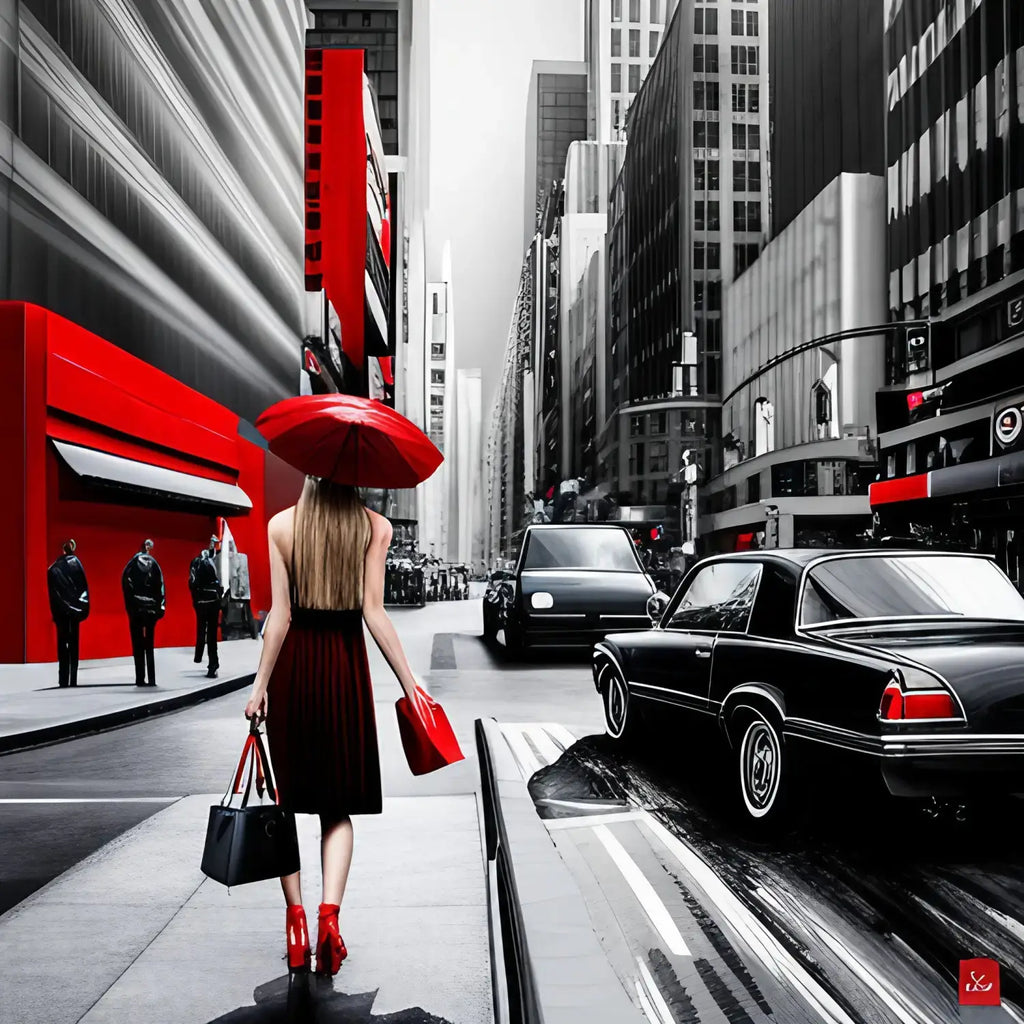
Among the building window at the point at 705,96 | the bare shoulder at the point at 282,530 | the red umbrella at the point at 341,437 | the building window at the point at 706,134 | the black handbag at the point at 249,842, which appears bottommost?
the black handbag at the point at 249,842

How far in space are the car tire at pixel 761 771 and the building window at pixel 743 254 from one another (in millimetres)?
84898

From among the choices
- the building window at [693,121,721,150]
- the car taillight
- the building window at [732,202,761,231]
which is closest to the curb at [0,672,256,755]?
the car taillight

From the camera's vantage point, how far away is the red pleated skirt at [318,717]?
3756 millimetres

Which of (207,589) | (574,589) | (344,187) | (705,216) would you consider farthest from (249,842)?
(705,216)

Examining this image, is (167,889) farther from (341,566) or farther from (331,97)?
(331,97)

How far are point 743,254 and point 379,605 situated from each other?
8847 centimetres

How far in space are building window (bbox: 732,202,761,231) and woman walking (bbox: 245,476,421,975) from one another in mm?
87922

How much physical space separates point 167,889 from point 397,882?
0.95 m

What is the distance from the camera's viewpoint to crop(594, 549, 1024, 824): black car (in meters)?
5.14

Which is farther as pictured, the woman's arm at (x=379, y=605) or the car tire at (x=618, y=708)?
the car tire at (x=618, y=708)

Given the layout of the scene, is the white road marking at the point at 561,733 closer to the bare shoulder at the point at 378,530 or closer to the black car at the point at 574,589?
the bare shoulder at the point at 378,530

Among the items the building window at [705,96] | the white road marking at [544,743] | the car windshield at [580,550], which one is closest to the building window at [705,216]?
the building window at [705,96]

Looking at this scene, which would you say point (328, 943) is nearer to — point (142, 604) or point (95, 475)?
point (142, 604)

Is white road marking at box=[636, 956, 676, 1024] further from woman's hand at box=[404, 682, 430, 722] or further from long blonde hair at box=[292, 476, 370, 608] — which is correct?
long blonde hair at box=[292, 476, 370, 608]
